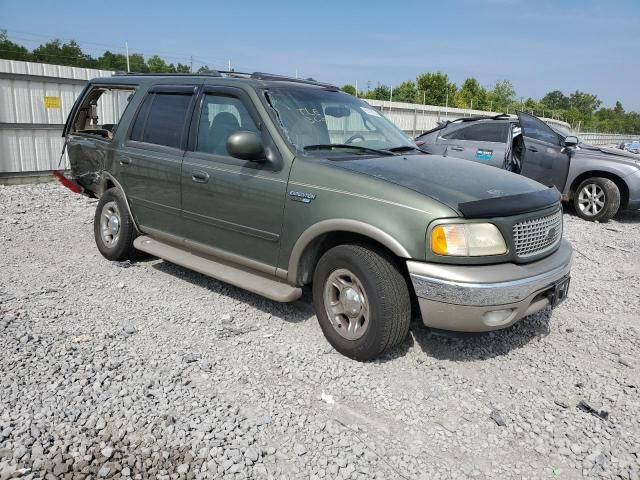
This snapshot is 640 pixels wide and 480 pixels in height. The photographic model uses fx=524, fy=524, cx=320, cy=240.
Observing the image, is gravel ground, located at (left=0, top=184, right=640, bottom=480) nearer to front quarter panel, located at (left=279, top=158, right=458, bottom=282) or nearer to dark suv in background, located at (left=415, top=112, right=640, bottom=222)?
front quarter panel, located at (left=279, top=158, right=458, bottom=282)

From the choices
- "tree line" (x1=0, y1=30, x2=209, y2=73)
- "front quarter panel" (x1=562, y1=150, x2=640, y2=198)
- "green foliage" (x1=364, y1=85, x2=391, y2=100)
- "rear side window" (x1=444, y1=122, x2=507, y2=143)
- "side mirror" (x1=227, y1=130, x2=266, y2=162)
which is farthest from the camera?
"green foliage" (x1=364, y1=85, x2=391, y2=100)

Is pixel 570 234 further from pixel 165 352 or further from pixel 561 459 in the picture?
Answer: pixel 165 352

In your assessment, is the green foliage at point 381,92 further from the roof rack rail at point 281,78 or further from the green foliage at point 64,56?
the roof rack rail at point 281,78

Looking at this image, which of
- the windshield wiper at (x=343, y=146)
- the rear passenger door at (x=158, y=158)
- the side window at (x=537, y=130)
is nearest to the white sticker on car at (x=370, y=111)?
the windshield wiper at (x=343, y=146)

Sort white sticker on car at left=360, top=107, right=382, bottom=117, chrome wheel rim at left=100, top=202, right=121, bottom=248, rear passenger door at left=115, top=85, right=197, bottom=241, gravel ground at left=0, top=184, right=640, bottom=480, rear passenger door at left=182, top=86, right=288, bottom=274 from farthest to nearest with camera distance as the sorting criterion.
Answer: chrome wheel rim at left=100, top=202, right=121, bottom=248, white sticker on car at left=360, top=107, right=382, bottom=117, rear passenger door at left=115, top=85, right=197, bottom=241, rear passenger door at left=182, top=86, right=288, bottom=274, gravel ground at left=0, top=184, right=640, bottom=480

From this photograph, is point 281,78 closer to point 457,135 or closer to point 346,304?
point 346,304

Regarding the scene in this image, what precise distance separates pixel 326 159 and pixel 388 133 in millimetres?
1117

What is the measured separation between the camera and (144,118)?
5031 millimetres

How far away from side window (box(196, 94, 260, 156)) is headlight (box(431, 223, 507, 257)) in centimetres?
174

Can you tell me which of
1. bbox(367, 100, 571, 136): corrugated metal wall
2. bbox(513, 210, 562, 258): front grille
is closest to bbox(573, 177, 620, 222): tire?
bbox(513, 210, 562, 258): front grille

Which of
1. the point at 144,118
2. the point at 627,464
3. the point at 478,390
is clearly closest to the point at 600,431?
the point at 627,464

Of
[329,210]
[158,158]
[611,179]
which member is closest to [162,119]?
[158,158]

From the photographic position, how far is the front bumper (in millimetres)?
3082

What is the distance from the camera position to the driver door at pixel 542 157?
859 cm
